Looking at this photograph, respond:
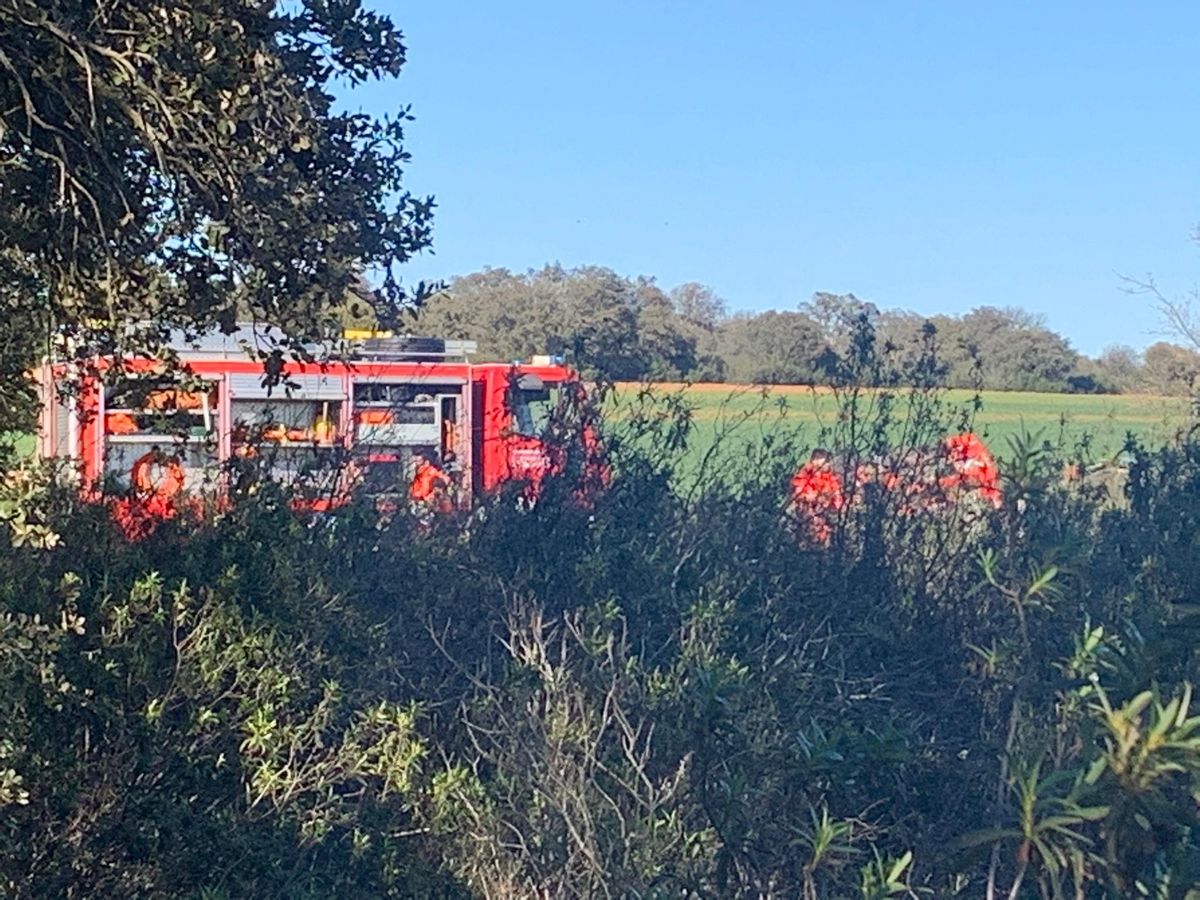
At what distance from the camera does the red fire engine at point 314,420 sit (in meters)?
6.69

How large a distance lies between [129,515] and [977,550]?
5.03 metres

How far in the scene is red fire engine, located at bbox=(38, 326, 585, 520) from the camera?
669 centimetres

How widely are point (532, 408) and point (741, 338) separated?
8172 mm

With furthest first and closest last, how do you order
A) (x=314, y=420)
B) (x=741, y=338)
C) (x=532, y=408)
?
(x=741, y=338) → (x=532, y=408) → (x=314, y=420)

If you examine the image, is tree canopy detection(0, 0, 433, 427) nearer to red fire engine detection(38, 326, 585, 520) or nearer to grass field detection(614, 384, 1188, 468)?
red fire engine detection(38, 326, 585, 520)

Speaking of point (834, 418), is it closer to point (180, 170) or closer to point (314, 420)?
point (314, 420)

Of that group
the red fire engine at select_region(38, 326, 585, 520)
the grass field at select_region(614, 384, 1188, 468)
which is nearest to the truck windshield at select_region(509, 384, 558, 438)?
the red fire engine at select_region(38, 326, 585, 520)

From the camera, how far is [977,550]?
371 inches

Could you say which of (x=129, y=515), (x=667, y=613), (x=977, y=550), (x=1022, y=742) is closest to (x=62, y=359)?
(x=129, y=515)

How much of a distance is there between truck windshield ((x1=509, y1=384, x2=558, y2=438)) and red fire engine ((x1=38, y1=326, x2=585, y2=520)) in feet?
0.05

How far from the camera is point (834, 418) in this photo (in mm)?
10375

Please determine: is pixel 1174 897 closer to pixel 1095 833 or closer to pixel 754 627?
pixel 1095 833

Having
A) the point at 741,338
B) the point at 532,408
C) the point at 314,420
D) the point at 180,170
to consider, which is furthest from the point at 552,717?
the point at 741,338

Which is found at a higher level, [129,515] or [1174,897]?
[129,515]
